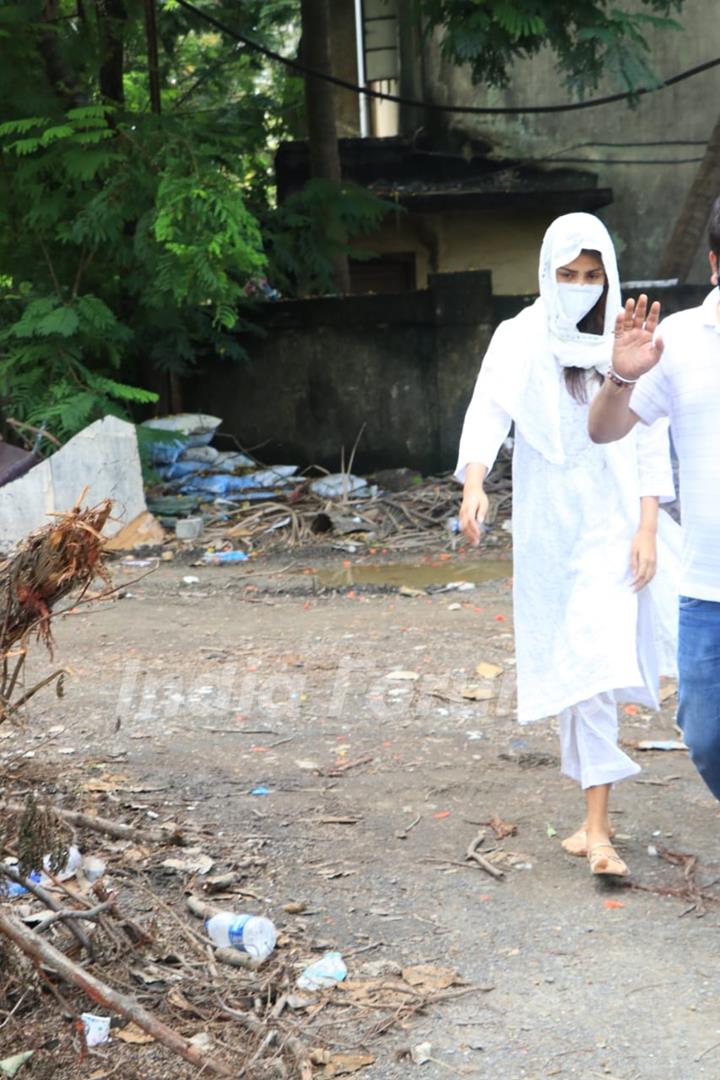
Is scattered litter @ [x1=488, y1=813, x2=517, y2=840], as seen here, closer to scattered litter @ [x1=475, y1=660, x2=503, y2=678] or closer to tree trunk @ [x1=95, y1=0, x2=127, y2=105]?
scattered litter @ [x1=475, y1=660, x2=503, y2=678]

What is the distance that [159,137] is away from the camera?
999 centimetres

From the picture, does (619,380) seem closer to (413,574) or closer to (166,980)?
(166,980)

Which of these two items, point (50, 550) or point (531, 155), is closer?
point (50, 550)

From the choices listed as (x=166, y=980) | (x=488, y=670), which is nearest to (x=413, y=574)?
(x=488, y=670)

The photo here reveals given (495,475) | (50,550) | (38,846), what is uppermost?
(50,550)

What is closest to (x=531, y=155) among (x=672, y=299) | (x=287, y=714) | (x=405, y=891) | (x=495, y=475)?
(x=672, y=299)

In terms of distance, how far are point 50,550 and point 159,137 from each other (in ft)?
26.0

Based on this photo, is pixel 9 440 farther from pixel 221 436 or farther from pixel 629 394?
pixel 629 394

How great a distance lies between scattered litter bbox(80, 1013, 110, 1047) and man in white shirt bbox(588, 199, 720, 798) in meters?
1.48

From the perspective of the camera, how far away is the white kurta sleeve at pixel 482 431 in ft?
13.2

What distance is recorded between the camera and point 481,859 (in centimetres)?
416

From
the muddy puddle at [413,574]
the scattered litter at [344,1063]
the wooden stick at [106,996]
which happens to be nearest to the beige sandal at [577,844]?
the scattered litter at [344,1063]

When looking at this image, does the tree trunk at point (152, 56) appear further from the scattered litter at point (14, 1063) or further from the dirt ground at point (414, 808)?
the scattered litter at point (14, 1063)

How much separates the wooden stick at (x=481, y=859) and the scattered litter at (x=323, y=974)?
72cm
